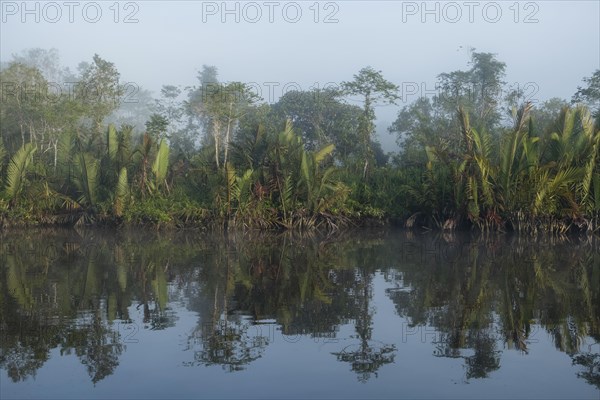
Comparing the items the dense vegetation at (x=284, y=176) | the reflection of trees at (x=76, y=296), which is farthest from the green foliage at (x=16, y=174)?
the reflection of trees at (x=76, y=296)

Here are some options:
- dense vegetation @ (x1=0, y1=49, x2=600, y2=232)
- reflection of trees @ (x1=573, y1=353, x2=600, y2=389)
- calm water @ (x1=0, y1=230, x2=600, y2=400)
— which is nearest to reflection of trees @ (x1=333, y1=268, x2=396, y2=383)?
calm water @ (x1=0, y1=230, x2=600, y2=400)

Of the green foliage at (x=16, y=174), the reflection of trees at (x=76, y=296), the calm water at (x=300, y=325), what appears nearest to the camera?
the calm water at (x=300, y=325)

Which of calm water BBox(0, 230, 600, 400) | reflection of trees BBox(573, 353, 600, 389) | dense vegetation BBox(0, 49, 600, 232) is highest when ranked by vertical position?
dense vegetation BBox(0, 49, 600, 232)

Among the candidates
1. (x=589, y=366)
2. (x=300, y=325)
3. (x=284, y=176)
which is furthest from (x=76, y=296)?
(x=284, y=176)

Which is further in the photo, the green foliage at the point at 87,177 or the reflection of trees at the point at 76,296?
the green foliage at the point at 87,177

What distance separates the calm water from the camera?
6078 millimetres

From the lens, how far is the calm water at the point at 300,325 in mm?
6078

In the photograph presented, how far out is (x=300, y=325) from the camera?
814 cm

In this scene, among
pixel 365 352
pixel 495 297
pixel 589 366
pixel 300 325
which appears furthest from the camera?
pixel 495 297

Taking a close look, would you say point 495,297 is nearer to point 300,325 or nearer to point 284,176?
point 300,325

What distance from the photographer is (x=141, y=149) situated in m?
20.7

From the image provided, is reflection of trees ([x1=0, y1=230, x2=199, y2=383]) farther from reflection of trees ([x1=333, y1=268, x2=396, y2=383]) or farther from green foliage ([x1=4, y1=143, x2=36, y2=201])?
green foliage ([x1=4, y1=143, x2=36, y2=201])

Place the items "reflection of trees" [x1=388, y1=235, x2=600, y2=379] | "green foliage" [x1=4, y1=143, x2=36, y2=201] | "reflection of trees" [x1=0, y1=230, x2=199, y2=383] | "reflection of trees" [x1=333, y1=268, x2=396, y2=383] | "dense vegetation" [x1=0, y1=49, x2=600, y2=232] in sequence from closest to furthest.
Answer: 1. "reflection of trees" [x1=333, y1=268, x2=396, y2=383]
2. "reflection of trees" [x1=0, y1=230, x2=199, y2=383]
3. "reflection of trees" [x1=388, y1=235, x2=600, y2=379]
4. "dense vegetation" [x1=0, y1=49, x2=600, y2=232]
5. "green foliage" [x1=4, y1=143, x2=36, y2=201]

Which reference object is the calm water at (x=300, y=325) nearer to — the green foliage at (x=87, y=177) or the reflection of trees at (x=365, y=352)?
the reflection of trees at (x=365, y=352)
